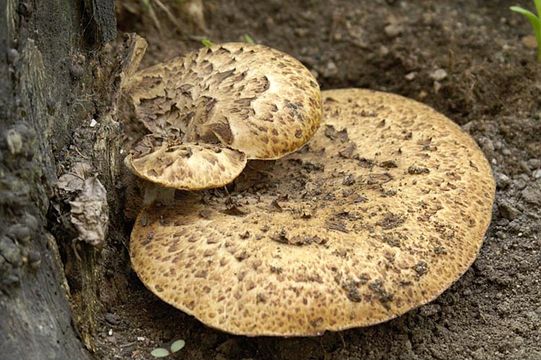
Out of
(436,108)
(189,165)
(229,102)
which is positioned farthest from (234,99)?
(436,108)

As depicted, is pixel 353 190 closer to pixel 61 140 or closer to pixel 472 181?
pixel 472 181

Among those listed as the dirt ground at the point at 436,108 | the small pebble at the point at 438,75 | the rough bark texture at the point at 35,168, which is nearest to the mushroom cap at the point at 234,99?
the rough bark texture at the point at 35,168

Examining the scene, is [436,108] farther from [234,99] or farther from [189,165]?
[189,165]

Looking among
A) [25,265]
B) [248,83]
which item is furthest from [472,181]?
[25,265]

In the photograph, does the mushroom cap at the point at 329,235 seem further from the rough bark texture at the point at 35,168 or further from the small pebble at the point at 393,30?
the small pebble at the point at 393,30

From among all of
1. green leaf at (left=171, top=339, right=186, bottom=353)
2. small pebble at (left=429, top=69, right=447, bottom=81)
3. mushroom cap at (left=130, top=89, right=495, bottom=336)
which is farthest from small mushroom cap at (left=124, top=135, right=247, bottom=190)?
small pebble at (left=429, top=69, right=447, bottom=81)

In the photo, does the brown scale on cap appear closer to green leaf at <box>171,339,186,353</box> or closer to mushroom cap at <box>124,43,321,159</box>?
mushroom cap at <box>124,43,321,159</box>
